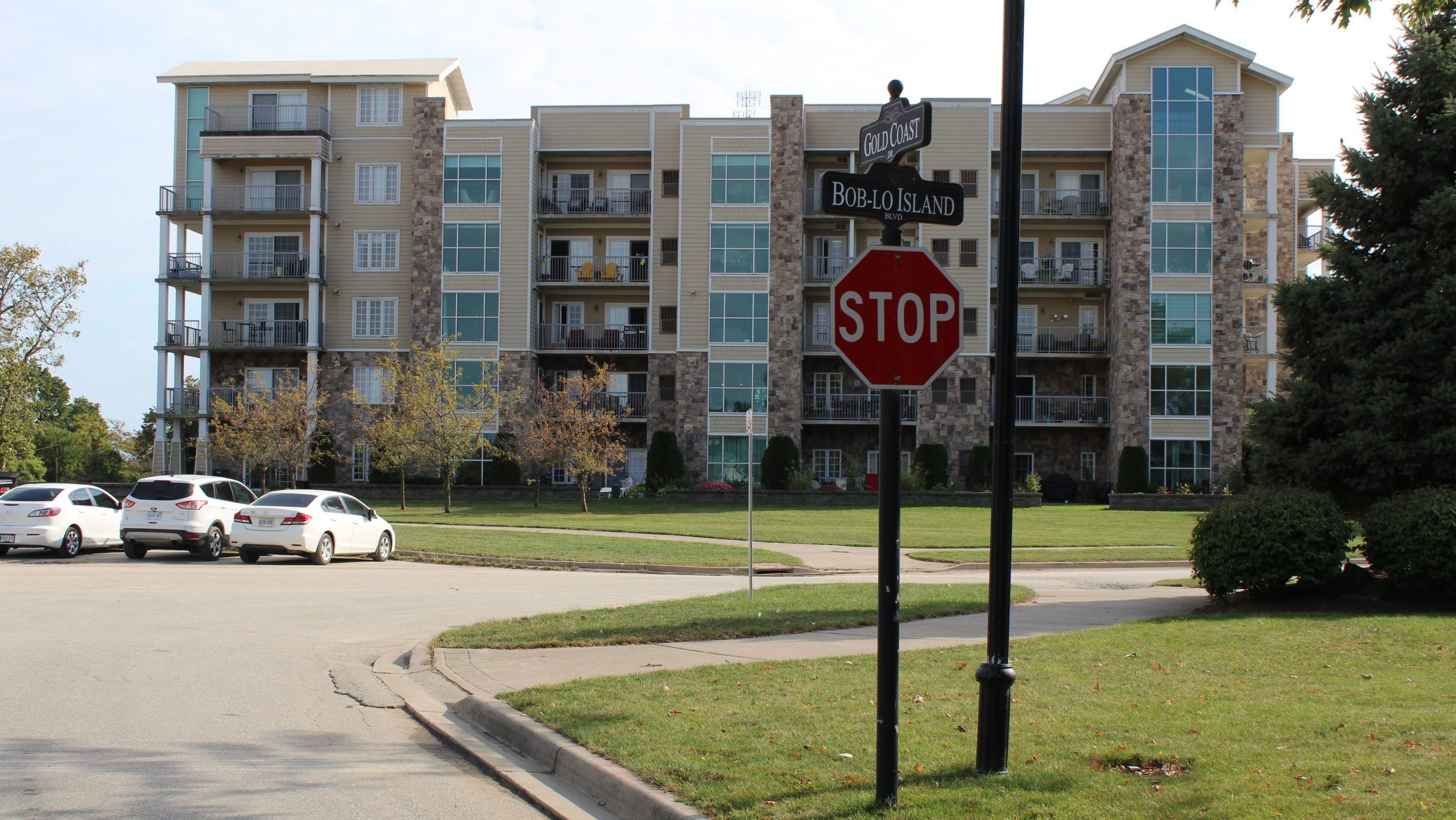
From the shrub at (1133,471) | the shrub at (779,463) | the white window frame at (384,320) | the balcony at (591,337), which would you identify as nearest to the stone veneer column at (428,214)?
the white window frame at (384,320)

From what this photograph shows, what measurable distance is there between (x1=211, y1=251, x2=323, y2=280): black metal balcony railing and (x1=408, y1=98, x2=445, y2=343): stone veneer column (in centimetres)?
513

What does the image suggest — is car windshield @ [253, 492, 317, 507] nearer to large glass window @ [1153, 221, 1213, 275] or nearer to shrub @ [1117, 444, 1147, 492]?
shrub @ [1117, 444, 1147, 492]

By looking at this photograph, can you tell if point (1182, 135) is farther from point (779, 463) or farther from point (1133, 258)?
point (779, 463)

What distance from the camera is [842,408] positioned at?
5244cm

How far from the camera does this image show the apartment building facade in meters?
49.5

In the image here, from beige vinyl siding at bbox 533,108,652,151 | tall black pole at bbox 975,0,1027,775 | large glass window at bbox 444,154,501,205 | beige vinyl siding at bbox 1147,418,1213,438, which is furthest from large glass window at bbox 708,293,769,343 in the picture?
tall black pole at bbox 975,0,1027,775

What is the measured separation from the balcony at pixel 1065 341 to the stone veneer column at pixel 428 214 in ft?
87.8

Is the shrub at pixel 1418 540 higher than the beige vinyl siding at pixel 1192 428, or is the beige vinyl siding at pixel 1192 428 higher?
the beige vinyl siding at pixel 1192 428

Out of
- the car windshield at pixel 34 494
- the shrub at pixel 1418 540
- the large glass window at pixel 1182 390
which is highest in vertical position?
the large glass window at pixel 1182 390

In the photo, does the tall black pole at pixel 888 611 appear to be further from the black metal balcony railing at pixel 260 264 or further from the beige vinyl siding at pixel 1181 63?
the black metal balcony railing at pixel 260 264

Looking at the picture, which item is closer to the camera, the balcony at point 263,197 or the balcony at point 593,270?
the balcony at point 593,270

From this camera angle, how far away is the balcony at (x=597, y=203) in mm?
53125

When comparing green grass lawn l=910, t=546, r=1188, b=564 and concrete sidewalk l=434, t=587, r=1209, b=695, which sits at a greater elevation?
concrete sidewalk l=434, t=587, r=1209, b=695

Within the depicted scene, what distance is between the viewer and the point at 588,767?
22.4 ft
